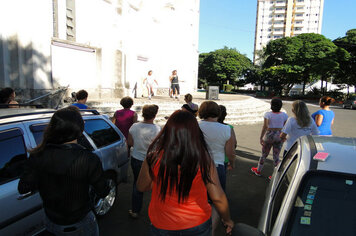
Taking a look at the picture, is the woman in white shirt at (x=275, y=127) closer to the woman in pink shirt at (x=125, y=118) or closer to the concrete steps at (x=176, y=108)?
the woman in pink shirt at (x=125, y=118)

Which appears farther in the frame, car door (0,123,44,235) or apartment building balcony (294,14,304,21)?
apartment building balcony (294,14,304,21)

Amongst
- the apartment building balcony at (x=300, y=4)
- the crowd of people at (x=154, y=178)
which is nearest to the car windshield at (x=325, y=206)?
the crowd of people at (x=154, y=178)

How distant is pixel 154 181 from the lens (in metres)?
1.90

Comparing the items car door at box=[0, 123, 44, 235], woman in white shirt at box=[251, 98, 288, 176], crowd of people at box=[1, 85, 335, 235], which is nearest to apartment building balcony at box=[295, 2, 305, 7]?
woman in white shirt at box=[251, 98, 288, 176]

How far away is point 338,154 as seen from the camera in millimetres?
2090

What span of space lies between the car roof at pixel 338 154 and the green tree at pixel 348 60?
39309 millimetres

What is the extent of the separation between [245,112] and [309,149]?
12157 millimetres

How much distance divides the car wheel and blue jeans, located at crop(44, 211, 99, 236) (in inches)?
56.8

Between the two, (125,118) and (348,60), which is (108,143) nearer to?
(125,118)

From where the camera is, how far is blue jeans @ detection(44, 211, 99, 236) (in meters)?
2.07

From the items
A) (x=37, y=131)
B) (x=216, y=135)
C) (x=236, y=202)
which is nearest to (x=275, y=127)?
(x=236, y=202)

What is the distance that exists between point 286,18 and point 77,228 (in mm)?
95269

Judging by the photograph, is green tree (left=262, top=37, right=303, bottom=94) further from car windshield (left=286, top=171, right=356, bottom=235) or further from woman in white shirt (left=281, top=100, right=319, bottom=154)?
car windshield (left=286, top=171, right=356, bottom=235)

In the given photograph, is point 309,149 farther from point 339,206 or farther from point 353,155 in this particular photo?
point 339,206
